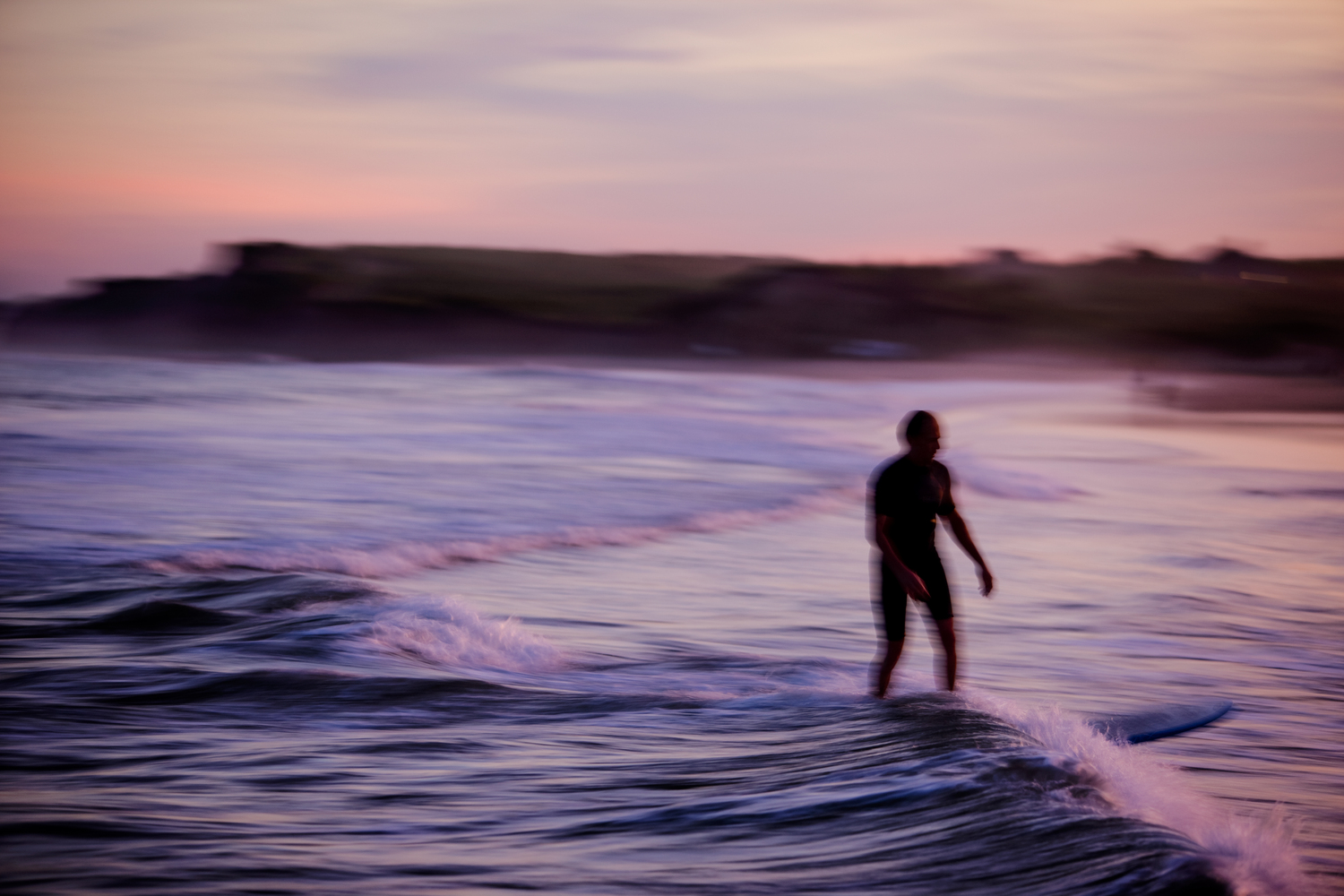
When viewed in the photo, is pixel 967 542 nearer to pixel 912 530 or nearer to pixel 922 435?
pixel 912 530

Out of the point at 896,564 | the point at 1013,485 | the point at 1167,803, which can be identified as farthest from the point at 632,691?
the point at 1013,485

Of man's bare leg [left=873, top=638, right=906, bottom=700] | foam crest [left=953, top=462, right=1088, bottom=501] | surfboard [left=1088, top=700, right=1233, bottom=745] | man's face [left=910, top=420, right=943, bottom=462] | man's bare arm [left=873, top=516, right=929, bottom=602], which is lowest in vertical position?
surfboard [left=1088, top=700, right=1233, bottom=745]

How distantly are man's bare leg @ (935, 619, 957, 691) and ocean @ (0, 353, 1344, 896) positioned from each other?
0.13m

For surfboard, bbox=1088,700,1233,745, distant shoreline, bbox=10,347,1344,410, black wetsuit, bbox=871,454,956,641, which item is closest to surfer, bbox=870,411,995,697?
black wetsuit, bbox=871,454,956,641

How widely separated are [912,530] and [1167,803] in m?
1.79

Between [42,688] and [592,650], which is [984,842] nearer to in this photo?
[592,650]

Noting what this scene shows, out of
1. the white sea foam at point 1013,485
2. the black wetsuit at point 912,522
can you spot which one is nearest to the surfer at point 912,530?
the black wetsuit at point 912,522

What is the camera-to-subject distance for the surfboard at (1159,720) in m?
6.17

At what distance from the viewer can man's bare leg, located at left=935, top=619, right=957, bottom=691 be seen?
6.36 metres

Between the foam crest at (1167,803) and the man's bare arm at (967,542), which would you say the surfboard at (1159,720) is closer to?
the foam crest at (1167,803)

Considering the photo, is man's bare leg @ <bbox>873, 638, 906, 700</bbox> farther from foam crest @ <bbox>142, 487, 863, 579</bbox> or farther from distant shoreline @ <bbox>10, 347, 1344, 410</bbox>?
distant shoreline @ <bbox>10, 347, 1344, 410</bbox>

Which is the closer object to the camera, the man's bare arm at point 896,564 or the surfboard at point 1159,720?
the man's bare arm at point 896,564

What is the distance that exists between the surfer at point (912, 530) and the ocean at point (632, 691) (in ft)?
1.42

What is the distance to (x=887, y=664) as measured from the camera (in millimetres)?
6371
